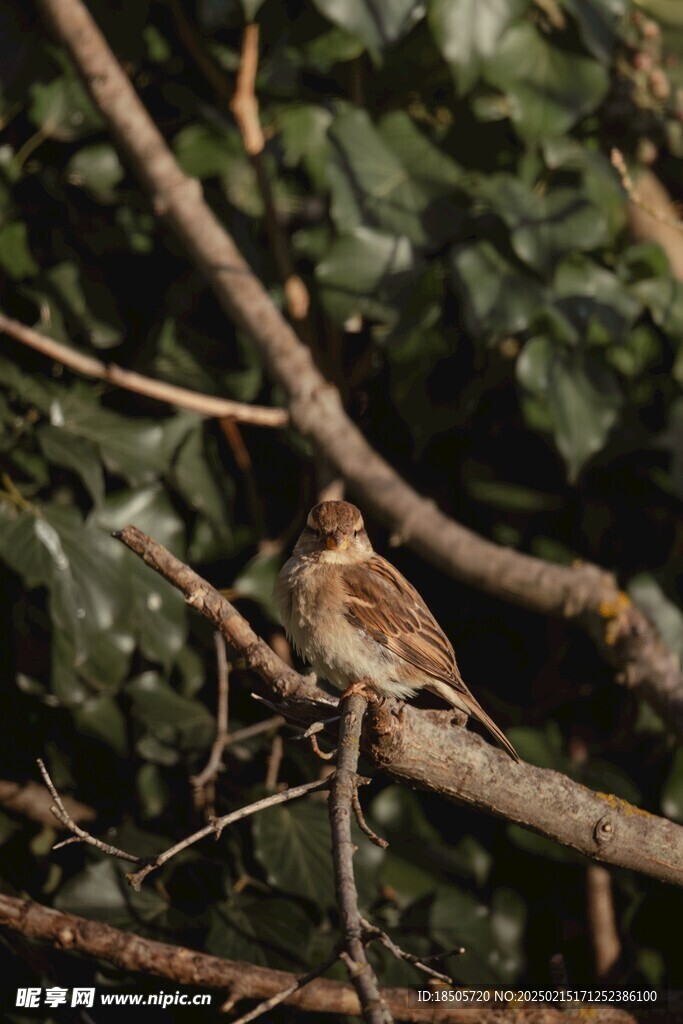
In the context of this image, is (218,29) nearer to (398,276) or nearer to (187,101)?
(187,101)

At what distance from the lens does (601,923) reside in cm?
381

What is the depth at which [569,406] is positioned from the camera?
10.9ft

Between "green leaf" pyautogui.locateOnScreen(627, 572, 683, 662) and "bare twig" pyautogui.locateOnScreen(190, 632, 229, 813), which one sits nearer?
"bare twig" pyautogui.locateOnScreen(190, 632, 229, 813)

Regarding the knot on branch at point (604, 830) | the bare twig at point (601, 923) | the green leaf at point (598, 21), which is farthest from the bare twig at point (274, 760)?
the green leaf at point (598, 21)

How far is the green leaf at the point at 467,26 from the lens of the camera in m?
3.12

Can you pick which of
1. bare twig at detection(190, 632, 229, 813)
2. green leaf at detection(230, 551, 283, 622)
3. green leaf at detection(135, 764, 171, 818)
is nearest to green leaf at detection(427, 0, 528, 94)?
green leaf at detection(230, 551, 283, 622)

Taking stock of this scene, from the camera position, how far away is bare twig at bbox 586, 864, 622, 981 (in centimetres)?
380

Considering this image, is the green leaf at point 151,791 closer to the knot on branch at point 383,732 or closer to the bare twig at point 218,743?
the bare twig at point 218,743

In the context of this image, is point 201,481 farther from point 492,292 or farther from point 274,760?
point 492,292

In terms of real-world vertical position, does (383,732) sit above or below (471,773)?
above

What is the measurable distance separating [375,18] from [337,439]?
115 cm

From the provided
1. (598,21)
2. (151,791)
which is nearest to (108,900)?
(151,791)

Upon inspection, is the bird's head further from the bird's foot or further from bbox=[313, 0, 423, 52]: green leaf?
bbox=[313, 0, 423, 52]: green leaf

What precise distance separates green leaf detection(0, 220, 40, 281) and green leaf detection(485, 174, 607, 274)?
138cm
